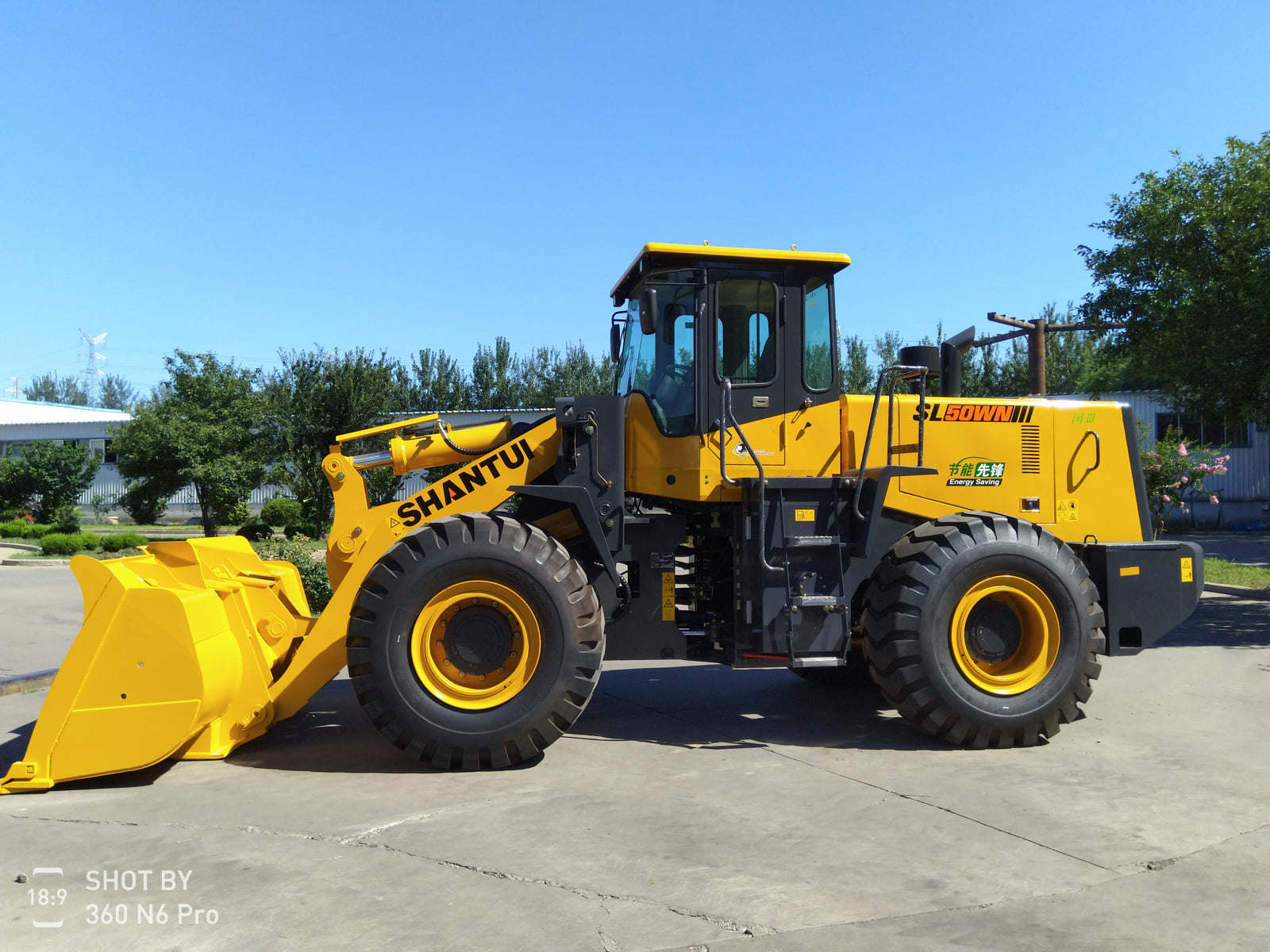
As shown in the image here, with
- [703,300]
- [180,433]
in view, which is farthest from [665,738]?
[180,433]

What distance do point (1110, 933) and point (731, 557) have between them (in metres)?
3.50

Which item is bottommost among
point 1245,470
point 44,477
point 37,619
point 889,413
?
point 37,619

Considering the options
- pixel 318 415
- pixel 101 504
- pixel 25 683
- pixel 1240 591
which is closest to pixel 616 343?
pixel 25 683

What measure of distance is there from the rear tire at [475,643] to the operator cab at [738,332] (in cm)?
146

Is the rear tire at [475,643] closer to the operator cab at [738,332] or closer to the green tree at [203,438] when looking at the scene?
the operator cab at [738,332]

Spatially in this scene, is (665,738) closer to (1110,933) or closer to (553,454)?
(553,454)

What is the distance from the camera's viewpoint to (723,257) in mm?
6461

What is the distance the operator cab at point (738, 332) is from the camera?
648 cm

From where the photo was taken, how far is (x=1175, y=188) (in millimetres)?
11539

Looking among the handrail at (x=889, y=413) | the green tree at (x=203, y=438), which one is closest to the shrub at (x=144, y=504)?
the green tree at (x=203, y=438)

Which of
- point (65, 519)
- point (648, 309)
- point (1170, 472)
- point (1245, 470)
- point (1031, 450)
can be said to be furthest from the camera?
point (1245, 470)

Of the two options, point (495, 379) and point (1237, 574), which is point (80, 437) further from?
point (1237, 574)

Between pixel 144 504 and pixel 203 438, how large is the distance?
9.19 meters

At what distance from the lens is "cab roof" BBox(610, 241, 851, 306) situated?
642cm
